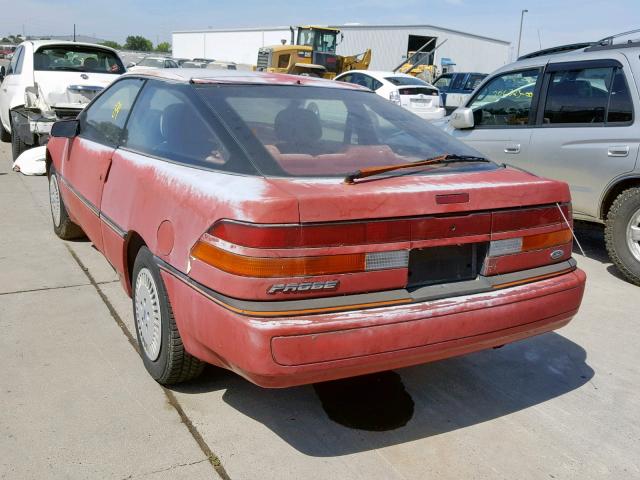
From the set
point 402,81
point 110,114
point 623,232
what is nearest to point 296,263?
point 110,114

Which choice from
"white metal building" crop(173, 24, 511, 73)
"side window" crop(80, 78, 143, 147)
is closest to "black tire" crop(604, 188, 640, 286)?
"side window" crop(80, 78, 143, 147)

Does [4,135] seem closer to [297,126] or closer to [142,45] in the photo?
[297,126]

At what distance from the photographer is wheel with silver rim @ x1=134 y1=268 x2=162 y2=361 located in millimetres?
3059

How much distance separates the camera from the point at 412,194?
254 centimetres

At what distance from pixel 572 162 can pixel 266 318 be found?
4.00m

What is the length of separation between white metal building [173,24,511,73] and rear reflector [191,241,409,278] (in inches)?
1479

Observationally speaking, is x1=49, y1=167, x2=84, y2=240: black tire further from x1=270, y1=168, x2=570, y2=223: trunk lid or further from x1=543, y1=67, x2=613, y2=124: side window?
x1=543, y1=67, x2=613, y2=124: side window

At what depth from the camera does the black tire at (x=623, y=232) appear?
501 cm

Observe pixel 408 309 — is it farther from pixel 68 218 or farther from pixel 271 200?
pixel 68 218

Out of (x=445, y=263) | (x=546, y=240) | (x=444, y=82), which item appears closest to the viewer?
(x=445, y=263)

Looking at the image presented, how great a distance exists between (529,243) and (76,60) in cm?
870

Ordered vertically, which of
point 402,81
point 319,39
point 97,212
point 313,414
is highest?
point 319,39

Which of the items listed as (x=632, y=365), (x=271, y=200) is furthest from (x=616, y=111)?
(x=271, y=200)

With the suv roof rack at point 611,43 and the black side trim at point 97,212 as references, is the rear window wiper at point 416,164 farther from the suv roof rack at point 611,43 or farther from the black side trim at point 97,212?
the suv roof rack at point 611,43
